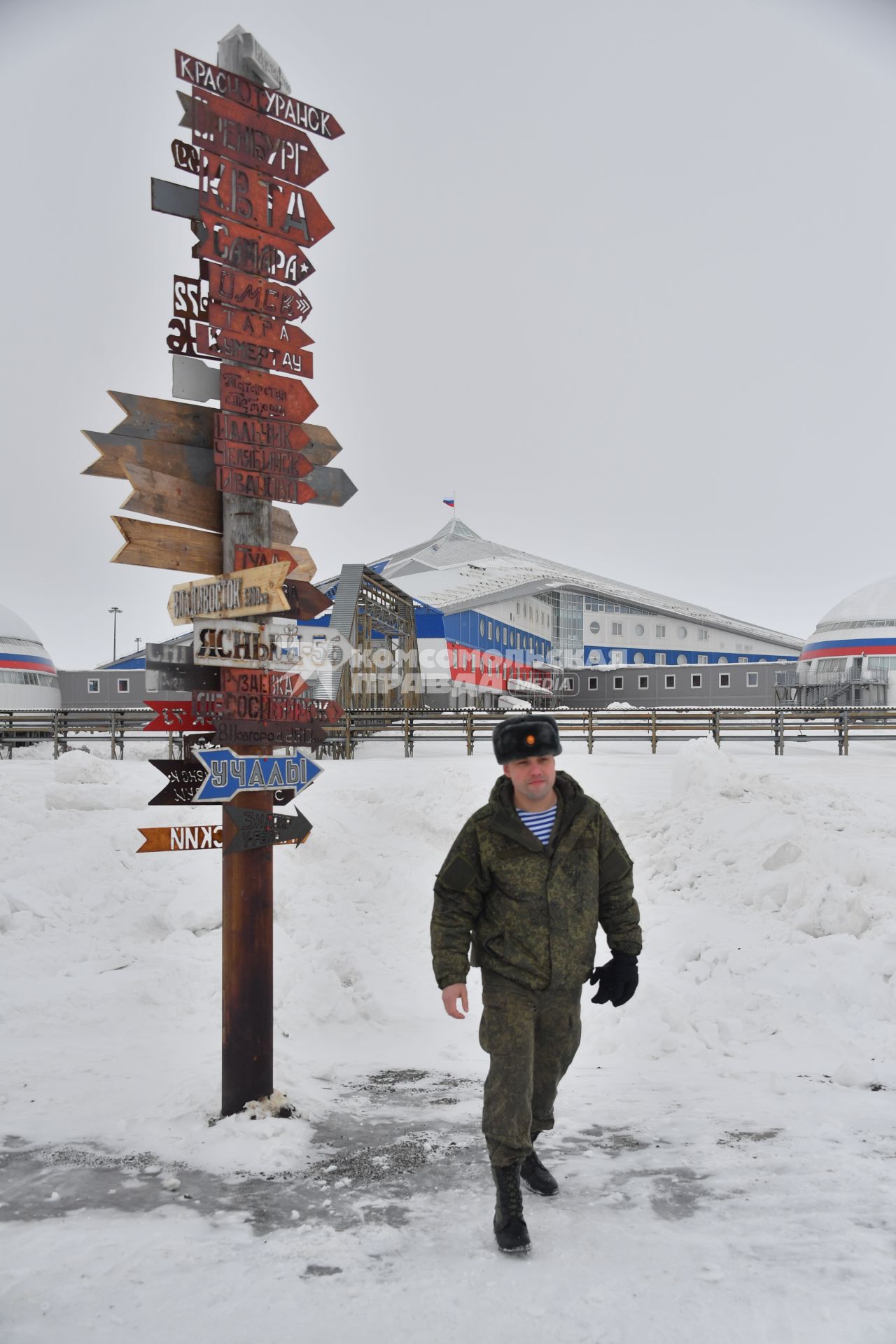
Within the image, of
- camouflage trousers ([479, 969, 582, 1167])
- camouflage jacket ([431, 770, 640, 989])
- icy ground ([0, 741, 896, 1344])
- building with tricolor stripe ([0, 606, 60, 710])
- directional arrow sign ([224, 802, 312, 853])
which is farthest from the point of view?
building with tricolor stripe ([0, 606, 60, 710])

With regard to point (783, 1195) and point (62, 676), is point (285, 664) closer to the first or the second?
point (783, 1195)

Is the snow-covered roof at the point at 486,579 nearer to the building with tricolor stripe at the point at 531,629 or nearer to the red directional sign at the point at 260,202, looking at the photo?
the building with tricolor stripe at the point at 531,629

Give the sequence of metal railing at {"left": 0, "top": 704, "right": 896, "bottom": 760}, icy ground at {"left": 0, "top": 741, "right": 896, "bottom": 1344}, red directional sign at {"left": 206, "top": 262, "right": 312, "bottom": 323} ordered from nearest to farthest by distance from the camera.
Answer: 1. icy ground at {"left": 0, "top": 741, "right": 896, "bottom": 1344}
2. red directional sign at {"left": 206, "top": 262, "right": 312, "bottom": 323}
3. metal railing at {"left": 0, "top": 704, "right": 896, "bottom": 760}

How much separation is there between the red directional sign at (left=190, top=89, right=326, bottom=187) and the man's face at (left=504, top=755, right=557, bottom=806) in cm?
396

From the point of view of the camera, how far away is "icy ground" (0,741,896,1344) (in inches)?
133

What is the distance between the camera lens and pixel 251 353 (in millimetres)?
5719

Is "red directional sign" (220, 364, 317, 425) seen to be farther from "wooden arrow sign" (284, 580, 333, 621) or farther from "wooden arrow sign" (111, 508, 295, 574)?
"wooden arrow sign" (284, 580, 333, 621)

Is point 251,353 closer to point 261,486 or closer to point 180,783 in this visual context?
point 261,486

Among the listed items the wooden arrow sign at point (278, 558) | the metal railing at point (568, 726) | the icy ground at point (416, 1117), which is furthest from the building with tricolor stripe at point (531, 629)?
the wooden arrow sign at point (278, 558)

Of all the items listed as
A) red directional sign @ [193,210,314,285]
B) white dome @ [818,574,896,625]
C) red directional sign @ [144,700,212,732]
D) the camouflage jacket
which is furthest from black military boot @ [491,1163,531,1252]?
white dome @ [818,574,896,625]

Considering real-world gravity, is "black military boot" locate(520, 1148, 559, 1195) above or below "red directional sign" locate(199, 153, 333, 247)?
below

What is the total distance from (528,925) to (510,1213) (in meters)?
1.06

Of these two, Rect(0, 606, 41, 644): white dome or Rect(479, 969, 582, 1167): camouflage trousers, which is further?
Rect(0, 606, 41, 644): white dome

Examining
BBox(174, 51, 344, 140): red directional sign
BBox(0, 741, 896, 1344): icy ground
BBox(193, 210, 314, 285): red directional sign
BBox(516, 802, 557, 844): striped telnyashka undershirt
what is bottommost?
BBox(0, 741, 896, 1344): icy ground
